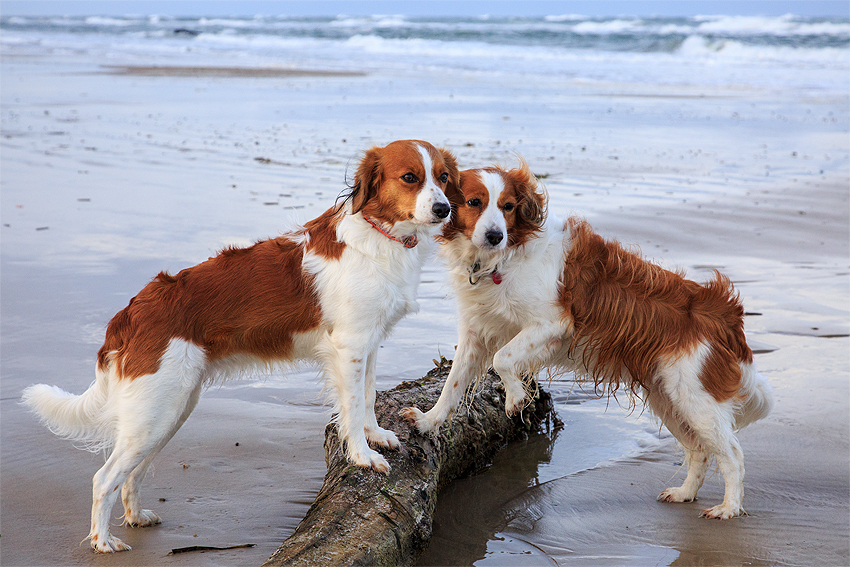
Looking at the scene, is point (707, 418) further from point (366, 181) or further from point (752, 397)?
point (366, 181)

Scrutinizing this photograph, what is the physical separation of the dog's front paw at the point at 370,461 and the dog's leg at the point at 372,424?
207mm

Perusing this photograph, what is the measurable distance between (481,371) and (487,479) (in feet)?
1.99

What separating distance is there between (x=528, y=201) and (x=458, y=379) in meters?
1.08

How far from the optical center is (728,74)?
26.8 m

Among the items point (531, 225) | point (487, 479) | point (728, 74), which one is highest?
point (728, 74)

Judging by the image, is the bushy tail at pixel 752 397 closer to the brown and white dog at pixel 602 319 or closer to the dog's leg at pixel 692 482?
the brown and white dog at pixel 602 319

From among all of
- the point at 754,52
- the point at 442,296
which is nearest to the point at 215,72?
the point at 442,296

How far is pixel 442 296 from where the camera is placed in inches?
264

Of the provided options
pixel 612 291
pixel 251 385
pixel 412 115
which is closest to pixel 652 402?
pixel 612 291

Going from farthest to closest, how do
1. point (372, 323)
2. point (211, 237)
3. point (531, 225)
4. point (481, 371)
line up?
point (211, 237), point (481, 371), point (531, 225), point (372, 323)

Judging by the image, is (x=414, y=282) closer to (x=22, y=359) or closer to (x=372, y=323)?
(x=372, y=323)

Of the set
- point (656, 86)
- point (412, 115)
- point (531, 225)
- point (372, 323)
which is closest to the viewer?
point (372, 323)

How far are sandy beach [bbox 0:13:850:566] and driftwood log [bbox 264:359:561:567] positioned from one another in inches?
6.4

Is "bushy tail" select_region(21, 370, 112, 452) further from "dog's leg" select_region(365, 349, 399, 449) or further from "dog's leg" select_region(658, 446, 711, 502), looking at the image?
"dog's leg" select_region(658, 446, 711, 502)
